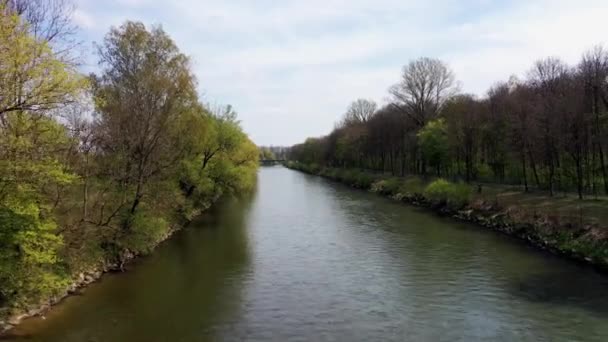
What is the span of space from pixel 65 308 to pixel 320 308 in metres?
8.32

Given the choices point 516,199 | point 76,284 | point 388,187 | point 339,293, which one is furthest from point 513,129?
point 76,284

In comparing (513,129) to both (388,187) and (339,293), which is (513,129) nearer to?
(388,187)

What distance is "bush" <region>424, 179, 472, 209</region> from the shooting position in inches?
1489

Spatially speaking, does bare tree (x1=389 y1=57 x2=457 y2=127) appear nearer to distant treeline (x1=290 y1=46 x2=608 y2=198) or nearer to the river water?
distant treeline (x1=290 y1=46 x2=608 y2=198)

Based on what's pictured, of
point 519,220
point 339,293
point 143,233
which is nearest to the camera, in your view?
point 339,293

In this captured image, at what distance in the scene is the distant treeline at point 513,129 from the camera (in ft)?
105

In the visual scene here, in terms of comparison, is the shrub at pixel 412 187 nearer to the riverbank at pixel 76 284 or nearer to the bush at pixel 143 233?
the riverbank at pixel 76 284

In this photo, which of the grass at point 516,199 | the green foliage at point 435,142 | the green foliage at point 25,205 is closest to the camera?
the green foliage at point 25,205

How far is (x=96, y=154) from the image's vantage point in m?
20.3

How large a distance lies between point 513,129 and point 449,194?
701cm

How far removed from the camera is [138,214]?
918 inches

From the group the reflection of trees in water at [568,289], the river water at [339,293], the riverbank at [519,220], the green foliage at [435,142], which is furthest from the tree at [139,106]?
the green foliage at [435,142]

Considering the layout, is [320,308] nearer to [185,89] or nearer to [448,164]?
[185,89]

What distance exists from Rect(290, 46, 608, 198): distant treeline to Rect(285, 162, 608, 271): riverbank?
15.7 ft
